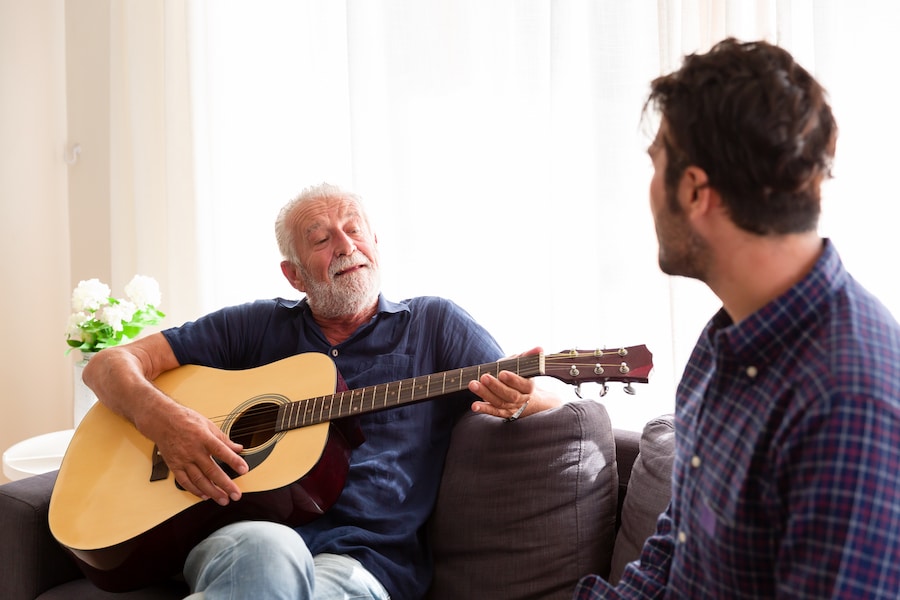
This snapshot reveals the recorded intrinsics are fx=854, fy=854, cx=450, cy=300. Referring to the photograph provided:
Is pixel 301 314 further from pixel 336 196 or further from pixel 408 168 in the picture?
pixel 408 168

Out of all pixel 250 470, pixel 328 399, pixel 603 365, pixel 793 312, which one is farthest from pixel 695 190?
pixel 250 470

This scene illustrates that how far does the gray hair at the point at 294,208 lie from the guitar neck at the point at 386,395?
0.51 m

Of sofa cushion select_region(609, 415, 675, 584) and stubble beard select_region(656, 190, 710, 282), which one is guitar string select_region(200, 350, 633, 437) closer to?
sofa cushion select_region(609, 415, 675, 584)

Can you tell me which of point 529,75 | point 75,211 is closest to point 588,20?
point 529,75

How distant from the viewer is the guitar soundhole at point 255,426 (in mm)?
1894

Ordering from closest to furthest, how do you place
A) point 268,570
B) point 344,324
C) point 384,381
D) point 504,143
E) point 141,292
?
point 268,570 < point 384,381 < point 344,324 < point 504,143 < point 141,292

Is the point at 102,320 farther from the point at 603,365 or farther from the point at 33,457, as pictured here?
the point at 603,365

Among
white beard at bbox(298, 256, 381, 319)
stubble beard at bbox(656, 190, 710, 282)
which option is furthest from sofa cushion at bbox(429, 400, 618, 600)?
stubble beard at bbox(656, 190, 710, 282)

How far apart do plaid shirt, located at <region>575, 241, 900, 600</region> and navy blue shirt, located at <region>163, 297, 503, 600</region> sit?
804mm

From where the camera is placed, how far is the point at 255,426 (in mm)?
1908

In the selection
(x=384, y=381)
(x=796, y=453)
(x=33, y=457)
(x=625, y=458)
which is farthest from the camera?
(x=33, y=457)

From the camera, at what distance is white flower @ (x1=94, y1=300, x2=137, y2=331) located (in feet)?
8.39

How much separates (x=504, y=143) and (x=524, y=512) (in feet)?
3.53

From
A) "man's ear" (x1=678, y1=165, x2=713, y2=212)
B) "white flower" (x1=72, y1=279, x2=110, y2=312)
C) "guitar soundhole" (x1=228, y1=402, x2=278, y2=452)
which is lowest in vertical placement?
"guitar soundhole" (x1=228, y1=402, x2=278, y2=452)
